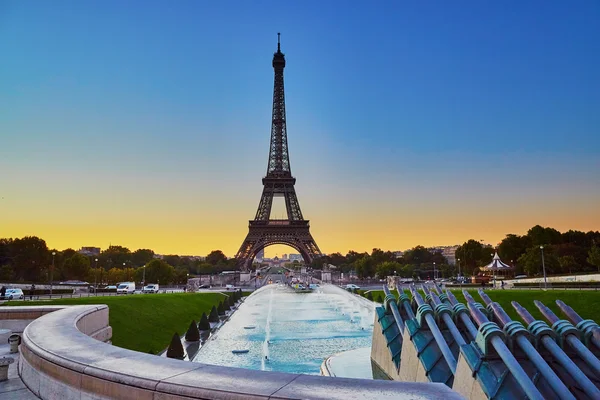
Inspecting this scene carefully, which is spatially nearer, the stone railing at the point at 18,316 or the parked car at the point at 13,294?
the stone railing at the point at 18,316

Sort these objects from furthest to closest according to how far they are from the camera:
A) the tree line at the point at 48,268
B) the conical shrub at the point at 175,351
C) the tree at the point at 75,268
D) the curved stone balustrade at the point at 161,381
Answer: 1. the tree at the point at 75,268
2. the tree line at the point at 48,268
3. the conical shrub at the point at 175,351
4. the curved stone balustrade at the point at 161,381

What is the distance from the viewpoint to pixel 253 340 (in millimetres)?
25391

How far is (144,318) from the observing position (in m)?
28.2

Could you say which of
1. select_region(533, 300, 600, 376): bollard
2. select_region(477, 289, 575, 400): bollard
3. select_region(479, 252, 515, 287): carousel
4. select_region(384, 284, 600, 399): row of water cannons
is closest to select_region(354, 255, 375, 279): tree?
select_region(479, 252, 515, 287): carousel

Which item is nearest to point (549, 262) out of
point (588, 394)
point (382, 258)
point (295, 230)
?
point (295, 230)

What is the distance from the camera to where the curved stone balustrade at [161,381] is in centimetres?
403

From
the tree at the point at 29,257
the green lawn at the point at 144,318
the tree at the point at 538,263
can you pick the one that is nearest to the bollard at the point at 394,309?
the green lawn at the point at 144,318

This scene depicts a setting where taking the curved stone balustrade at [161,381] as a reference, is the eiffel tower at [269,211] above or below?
above

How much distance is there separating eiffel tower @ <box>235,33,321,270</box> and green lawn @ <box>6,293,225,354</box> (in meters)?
59.7

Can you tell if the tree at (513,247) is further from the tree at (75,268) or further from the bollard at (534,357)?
the bollard at (534,357)

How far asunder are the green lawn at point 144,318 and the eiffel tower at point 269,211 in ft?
196

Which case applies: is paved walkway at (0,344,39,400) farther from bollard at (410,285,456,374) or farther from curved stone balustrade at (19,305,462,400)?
bollard at (410,285,456,374)

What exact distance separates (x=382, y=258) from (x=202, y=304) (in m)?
89.6

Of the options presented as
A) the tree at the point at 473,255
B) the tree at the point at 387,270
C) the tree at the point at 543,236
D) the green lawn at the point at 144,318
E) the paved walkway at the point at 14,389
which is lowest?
the green lawn at the point at 144,318
